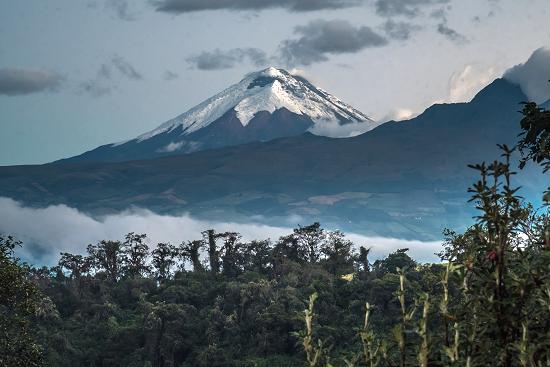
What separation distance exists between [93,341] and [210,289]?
20526 millimetres

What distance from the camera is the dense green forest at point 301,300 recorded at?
38.7ft

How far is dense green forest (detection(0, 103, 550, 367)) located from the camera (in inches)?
464

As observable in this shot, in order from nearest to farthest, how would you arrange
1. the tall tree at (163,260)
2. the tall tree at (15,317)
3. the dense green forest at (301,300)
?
the dense green forest at (301,300) → the tall tree at (15,317) → the tall tree at (163,260)

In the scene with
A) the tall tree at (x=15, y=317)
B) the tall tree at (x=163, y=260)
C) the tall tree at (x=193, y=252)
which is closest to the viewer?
the tall tree at (x=15, y=317)

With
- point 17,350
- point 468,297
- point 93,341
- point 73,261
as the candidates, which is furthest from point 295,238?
point 468,297

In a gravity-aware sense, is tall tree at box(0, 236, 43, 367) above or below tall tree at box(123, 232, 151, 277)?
below

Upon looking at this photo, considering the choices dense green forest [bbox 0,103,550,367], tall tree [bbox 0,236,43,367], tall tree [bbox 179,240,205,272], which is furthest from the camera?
tall tree [bbox 179,240,205,272]

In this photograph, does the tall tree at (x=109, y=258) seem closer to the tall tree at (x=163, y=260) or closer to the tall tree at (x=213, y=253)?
the tall tree at (x=163, y=260)

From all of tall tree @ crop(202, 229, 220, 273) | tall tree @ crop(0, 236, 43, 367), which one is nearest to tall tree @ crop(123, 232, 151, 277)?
tall tree @ crop(202, 229, 220, 273)

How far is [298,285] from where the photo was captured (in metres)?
131

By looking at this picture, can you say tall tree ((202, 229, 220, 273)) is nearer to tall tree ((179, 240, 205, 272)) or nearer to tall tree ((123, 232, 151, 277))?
tall tree ((179, 240, 205, 272))

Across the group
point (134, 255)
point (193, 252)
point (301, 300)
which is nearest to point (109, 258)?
point (134, 255)

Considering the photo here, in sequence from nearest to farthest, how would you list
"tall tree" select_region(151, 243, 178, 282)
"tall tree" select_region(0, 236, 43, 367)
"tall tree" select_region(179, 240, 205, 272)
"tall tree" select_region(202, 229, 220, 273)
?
"tall tree" select_region(0, 236, 43, 367)
"tall tree" select_region(202, 229, 220, 273)
"tall tree" select_region(179, 240, 205, 272)
"tall tree" select_region(151, 243, 178, 282)

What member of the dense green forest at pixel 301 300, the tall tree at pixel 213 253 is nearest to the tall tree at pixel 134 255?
the dense green forest at pixel 301 300
